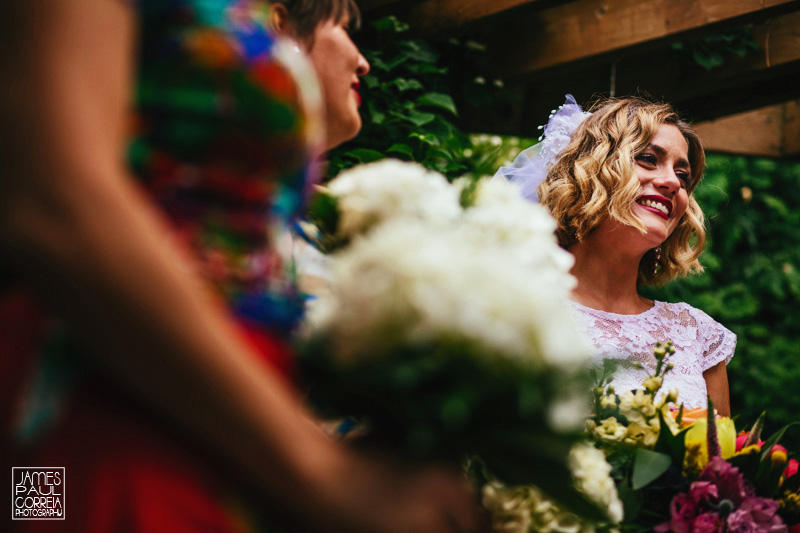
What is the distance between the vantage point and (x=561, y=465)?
0.87 metres

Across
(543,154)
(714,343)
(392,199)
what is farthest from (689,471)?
(543,154)

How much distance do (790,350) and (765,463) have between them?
180 inches

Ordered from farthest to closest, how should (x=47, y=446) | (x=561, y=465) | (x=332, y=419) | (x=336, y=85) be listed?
(x=336, y=85), (x=332, y=419), (x=561, y=465), (x=47, y=446)

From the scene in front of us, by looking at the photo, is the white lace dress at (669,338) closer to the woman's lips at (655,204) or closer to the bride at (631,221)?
the bride at (631,221)

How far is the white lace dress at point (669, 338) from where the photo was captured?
288cm

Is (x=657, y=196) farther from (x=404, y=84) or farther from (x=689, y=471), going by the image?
(x=689, y=471)

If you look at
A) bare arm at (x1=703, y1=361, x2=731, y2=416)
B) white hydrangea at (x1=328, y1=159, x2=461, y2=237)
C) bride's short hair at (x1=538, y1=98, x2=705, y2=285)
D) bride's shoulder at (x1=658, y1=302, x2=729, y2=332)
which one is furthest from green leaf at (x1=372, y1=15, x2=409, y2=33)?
white hydrangea at (x1=328, y1=159, x2=461, y2=237)

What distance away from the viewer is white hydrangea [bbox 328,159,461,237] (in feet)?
3.22

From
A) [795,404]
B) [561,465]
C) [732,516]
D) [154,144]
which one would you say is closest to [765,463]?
[732,516]

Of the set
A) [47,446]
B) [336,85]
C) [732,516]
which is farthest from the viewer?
[732,516]

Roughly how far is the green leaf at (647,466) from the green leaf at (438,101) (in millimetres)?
1843

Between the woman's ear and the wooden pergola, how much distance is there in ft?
6.29

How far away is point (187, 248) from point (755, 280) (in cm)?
579

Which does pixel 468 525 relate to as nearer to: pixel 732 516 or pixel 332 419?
pixel 332 419
